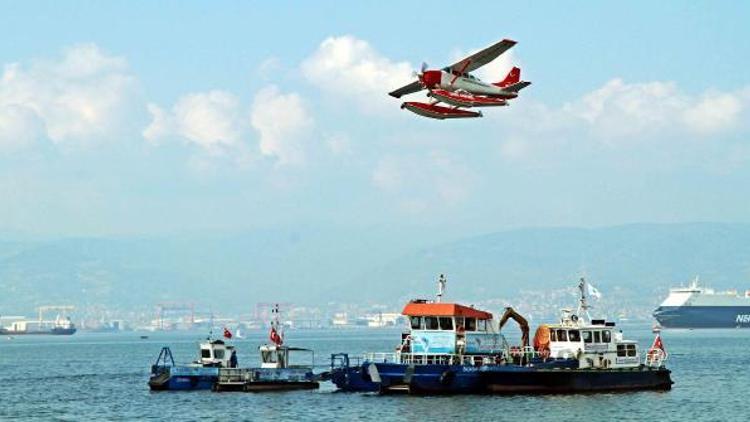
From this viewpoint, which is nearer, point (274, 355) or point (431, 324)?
point (431, 324)

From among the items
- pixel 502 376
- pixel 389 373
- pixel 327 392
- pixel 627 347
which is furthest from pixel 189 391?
pixel 627 347

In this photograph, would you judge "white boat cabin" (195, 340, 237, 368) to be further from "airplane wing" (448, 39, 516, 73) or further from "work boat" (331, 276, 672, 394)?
"airplane wing" (448, 39, 516, 73)

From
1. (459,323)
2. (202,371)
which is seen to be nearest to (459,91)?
(459,323)

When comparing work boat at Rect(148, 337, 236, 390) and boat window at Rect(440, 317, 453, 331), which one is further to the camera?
work boat at Rect(148, 337, 236, 390)

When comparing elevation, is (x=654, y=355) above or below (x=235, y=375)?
above

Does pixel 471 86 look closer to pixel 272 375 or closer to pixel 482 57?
pixel 482 57

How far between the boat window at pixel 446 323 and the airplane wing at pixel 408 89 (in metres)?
14.4

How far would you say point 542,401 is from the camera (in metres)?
76.1

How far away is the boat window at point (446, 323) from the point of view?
80.0 meters

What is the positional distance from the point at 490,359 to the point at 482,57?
18.6 m

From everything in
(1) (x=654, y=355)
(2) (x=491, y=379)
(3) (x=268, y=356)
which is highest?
(3) (x=268, y=356)

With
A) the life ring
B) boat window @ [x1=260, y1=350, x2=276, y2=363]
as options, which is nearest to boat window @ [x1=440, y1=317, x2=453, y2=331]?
boat window @ [x1=260, y1=350, x2=276, y2=363]

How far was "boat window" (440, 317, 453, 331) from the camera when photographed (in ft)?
262

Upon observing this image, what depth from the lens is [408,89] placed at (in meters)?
82.1
